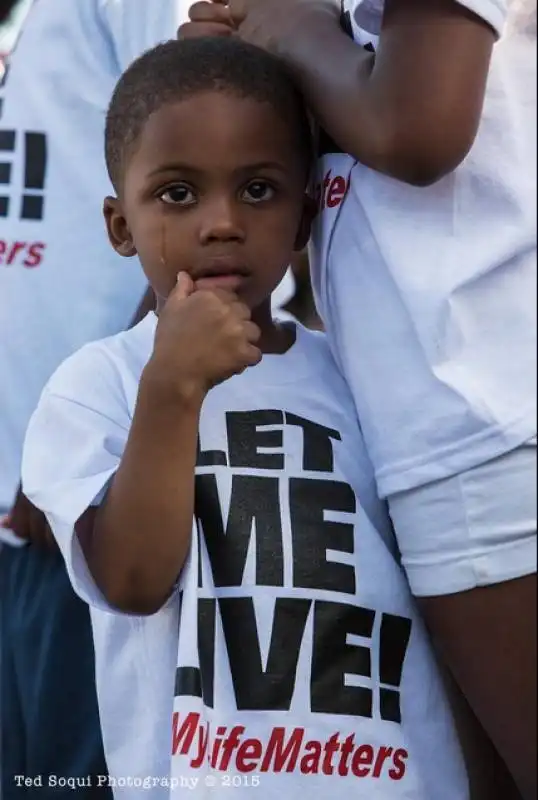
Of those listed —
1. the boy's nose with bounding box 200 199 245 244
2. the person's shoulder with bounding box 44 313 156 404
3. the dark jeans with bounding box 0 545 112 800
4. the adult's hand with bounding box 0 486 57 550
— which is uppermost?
the boy's nose with bounding box 200 199 245 244

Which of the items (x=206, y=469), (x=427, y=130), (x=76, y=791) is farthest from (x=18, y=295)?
(x=427, y=130)

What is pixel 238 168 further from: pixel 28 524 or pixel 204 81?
pixel 28 524

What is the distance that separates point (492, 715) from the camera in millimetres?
1146

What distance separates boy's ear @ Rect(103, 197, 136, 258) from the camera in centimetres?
140

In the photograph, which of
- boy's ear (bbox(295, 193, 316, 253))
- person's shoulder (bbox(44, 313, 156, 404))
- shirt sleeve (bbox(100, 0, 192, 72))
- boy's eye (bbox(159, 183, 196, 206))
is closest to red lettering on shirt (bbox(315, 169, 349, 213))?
boy's ear (bbox(295, 193, 316, 253))

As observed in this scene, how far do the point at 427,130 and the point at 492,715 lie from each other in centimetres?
54

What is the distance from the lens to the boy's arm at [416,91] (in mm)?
1058

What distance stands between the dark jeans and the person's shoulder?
331 mm

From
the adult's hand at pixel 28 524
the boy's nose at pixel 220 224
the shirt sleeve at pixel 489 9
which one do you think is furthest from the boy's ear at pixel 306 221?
the adult's hand at pixel 28 524

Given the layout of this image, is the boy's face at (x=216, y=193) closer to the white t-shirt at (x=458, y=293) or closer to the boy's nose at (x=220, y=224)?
the boy's nose at (x=220, y=224)

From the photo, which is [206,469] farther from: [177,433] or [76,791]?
[76,791]

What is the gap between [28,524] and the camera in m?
1.58

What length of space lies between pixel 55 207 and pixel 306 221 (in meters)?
0.44

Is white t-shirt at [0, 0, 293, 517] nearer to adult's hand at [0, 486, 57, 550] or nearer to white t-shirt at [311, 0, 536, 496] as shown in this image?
adult's hand at [0, 486, 57, 550]
